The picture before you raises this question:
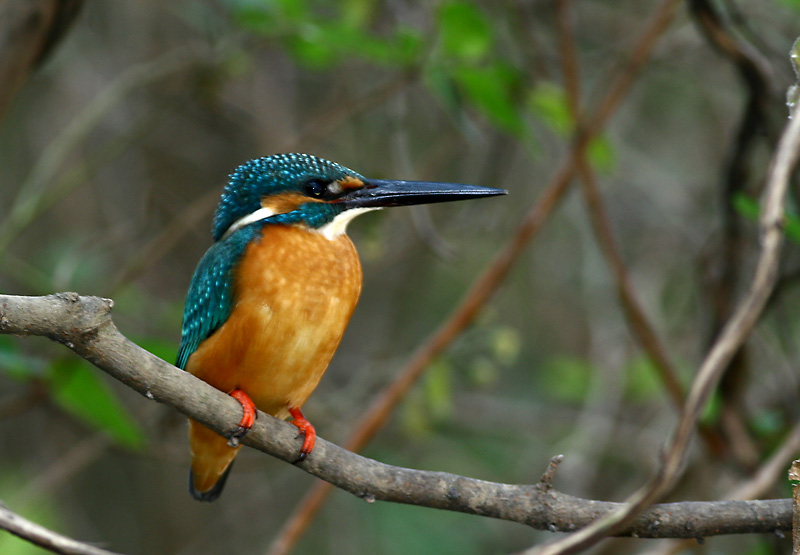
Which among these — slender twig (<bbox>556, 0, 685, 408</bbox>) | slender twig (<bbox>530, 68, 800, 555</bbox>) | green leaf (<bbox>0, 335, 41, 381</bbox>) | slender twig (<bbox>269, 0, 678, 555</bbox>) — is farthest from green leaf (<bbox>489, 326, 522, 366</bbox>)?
slender twig (<bbox>530, 68, 800, 555</bbox>)

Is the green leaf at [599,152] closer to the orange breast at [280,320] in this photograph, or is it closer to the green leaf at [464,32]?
the green leaf at [464,32]

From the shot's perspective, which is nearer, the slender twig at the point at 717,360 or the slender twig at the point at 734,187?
the slender twig at the point at 717,360

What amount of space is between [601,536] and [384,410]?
4.90ft

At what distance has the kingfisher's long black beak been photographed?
221cm

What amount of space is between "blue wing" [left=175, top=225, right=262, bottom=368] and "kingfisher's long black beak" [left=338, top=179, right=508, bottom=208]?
0.28 meters

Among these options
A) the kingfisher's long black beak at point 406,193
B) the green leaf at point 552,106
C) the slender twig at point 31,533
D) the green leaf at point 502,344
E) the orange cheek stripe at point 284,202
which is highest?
the green leaf at point 552,106

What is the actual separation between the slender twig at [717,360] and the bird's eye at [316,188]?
1.19 meters

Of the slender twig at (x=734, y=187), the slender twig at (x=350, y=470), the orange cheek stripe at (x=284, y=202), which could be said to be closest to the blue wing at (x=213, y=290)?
the orange cheek stripe at (x=284, y=202)

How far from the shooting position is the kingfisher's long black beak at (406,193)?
2.21 metres

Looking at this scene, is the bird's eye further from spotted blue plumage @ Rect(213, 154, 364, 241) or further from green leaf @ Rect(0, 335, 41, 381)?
green leaf @ Rect(0, 335, 41, 381)

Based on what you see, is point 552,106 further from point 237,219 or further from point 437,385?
point 237,219

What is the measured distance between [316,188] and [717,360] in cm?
129

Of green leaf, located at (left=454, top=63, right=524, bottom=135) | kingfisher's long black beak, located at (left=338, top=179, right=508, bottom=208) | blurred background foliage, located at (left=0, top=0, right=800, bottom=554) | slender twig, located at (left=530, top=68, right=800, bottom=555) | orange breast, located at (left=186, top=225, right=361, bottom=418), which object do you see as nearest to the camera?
slender twig, located at (left=530, top=68, right=800, bottom=555)

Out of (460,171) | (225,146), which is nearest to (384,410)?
(460,171)
